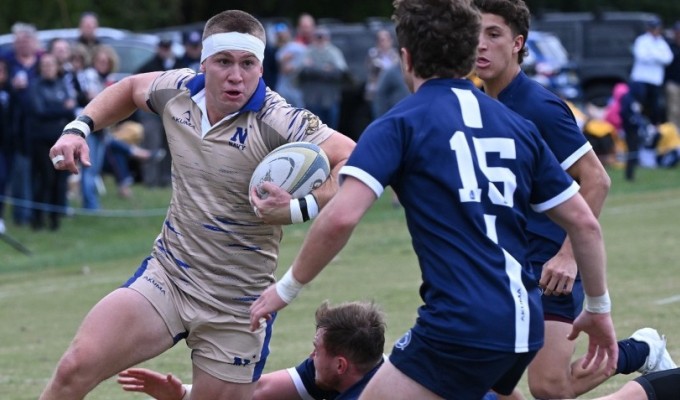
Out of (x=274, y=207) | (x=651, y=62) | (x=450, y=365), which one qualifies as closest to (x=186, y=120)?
(x=274, y=207)

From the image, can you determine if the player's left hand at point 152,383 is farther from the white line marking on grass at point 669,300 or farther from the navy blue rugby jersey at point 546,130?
the white line marking on grass at point 669,300

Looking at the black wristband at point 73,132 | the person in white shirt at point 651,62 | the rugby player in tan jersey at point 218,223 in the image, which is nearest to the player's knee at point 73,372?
the rugby player in tan jersey at point 218,223

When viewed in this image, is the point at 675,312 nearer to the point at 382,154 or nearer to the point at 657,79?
the point at 382,154

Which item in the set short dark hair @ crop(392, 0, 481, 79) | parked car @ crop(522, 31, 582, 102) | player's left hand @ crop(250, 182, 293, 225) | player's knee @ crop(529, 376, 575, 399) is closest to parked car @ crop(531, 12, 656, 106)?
parked car @ crop(522, 31, 582, 102)

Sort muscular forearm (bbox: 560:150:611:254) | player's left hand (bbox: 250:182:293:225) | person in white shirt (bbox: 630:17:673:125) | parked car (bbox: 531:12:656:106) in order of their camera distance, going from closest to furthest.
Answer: player's left hand (bbox: 250:182:293:225) → muscular forearm (bbox: 560:150:611:254) → person in white shirt (bbox: 630:17:673:125) → parked car (bbox: 531:12:656:106)

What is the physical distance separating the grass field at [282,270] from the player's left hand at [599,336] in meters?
2.63

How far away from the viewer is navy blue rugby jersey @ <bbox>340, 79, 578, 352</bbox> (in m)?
4.11

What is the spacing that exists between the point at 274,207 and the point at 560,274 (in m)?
1.20

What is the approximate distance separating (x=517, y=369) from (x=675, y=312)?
536cm

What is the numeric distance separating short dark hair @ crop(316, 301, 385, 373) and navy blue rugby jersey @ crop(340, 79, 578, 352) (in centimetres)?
140

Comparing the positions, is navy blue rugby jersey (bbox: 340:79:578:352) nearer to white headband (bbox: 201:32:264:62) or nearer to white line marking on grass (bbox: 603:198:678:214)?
white headband (bbox: 201:32:264:62)

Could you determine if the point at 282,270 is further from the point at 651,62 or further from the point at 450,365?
the point at 651,62

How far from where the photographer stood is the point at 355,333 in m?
5.60

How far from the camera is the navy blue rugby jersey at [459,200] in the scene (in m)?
4.11
